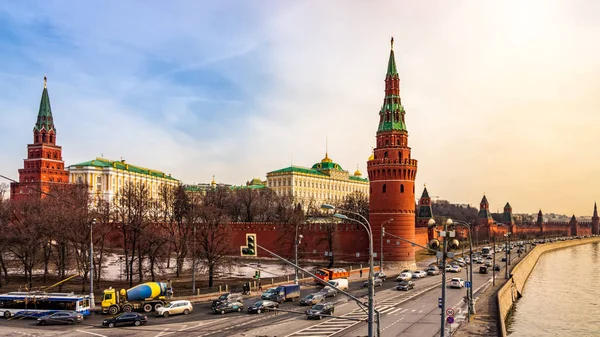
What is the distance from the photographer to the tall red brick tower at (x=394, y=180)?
72.2 m

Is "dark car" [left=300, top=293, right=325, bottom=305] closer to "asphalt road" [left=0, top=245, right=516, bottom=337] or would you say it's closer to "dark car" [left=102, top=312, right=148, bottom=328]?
"asphalt road" [left=0, top=245, right=516, bottom=337]

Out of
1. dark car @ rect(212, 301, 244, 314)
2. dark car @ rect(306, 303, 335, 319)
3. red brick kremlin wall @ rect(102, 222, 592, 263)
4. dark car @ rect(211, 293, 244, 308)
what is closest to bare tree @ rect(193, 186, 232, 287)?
dark car @ rect(211, 293, 244, 308)

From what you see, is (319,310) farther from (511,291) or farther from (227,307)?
(511,291)

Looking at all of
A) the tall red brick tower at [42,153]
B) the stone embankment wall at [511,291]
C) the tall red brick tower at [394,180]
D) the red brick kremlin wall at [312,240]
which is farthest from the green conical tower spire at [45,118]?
the stone embankment wall at [511,291]

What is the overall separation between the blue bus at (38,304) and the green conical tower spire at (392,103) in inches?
1869

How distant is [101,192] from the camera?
14262cm

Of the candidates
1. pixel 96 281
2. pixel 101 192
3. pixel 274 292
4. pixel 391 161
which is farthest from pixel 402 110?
pixel 101 192

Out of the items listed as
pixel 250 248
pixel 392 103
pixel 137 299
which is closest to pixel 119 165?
pixel 392 103

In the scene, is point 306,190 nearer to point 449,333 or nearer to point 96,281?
point 96,281

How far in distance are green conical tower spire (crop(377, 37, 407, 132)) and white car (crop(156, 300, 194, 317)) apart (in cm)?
4326

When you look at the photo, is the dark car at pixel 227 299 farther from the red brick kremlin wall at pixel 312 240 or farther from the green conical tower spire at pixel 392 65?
the green conical tower spire at pixel 392 65

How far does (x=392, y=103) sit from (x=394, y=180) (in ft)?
35.1

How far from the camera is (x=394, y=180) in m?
73.0

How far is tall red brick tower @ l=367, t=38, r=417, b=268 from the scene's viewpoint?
237 ft
